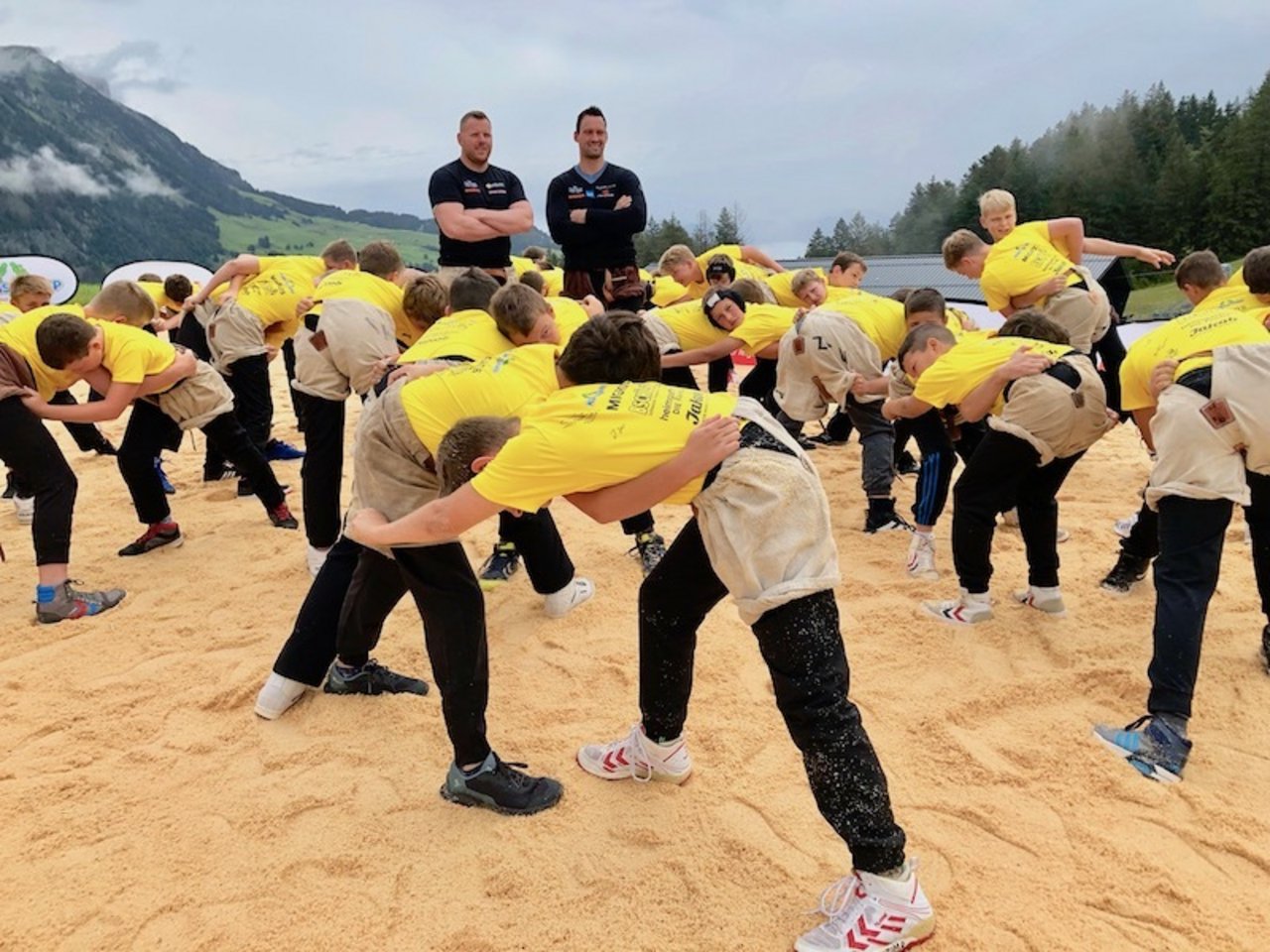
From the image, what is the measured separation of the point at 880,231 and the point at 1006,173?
22.5 ft

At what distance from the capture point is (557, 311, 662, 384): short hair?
1938 mm

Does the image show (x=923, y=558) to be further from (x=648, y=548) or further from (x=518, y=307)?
(x=518, y=307)

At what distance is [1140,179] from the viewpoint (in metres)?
30.7

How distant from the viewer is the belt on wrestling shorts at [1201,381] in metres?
2.55

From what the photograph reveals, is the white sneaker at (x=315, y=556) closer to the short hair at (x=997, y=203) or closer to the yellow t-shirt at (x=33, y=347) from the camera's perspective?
the yellow t-shirt at (x=33, y=347)

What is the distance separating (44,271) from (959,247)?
14.5 meters

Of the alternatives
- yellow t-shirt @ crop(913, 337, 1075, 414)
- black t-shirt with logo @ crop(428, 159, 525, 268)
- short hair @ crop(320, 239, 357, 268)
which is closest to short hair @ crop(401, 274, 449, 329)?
black t-shirt with logo @ crop(428, 159, 525, 268)

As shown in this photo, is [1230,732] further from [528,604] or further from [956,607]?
[528,604]

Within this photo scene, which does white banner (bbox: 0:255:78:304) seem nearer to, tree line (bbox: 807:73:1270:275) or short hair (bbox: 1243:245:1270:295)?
short hair (bbox: 1243:245:1270:295)

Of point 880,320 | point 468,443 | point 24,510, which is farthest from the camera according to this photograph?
point 24,510

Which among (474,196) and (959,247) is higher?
(474,196)

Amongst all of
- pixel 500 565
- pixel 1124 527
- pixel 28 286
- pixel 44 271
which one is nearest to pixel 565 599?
pixel 500 565

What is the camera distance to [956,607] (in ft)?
11.7

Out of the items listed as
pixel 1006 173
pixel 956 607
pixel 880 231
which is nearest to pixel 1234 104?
pixel 1006 173
